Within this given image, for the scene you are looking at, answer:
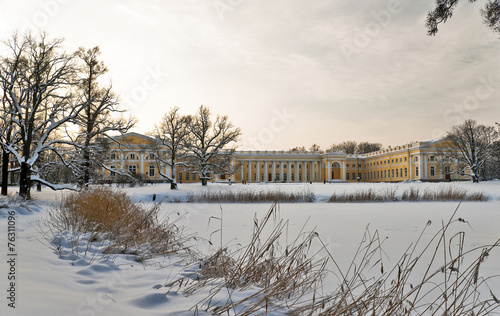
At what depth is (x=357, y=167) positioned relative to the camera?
90.1m

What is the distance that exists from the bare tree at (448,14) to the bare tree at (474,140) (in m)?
43.7

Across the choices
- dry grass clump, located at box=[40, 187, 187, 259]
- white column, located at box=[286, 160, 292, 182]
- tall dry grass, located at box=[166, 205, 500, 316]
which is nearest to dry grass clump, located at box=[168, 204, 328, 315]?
tall dry grass, located at box=[166, 205, 500, 316]

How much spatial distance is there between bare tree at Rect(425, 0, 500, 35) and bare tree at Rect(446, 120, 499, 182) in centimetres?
4372

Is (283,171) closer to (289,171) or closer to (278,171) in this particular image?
(278,171)

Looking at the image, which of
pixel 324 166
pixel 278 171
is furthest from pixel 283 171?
pixel 324 166

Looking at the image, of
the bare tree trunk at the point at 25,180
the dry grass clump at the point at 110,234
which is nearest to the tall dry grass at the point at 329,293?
the dry grass clump at the point at 110,234

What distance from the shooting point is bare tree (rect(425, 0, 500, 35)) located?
20.1 feet

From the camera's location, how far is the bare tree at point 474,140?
4400 centimetres

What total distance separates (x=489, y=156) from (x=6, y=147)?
52.7 metres

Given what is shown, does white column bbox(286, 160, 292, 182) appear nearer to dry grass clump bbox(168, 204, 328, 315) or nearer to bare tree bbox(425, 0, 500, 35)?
bare tree bbox(425, 0, 500, 35)

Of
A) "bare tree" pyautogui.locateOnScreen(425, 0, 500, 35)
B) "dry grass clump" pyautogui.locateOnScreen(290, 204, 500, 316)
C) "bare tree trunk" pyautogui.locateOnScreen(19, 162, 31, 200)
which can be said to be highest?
"bare tree" pyautogui.locateOnScreen(425, 0, 500, 35)

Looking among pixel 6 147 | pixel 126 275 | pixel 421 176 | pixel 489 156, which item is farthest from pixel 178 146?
pixel 421 176

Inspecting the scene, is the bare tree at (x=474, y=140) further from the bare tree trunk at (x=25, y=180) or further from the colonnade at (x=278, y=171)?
the bare tree trunk at (x=25, y=180)

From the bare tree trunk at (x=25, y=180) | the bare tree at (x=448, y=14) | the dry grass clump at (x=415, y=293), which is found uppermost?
the bare tree at (x=448, y=14)
